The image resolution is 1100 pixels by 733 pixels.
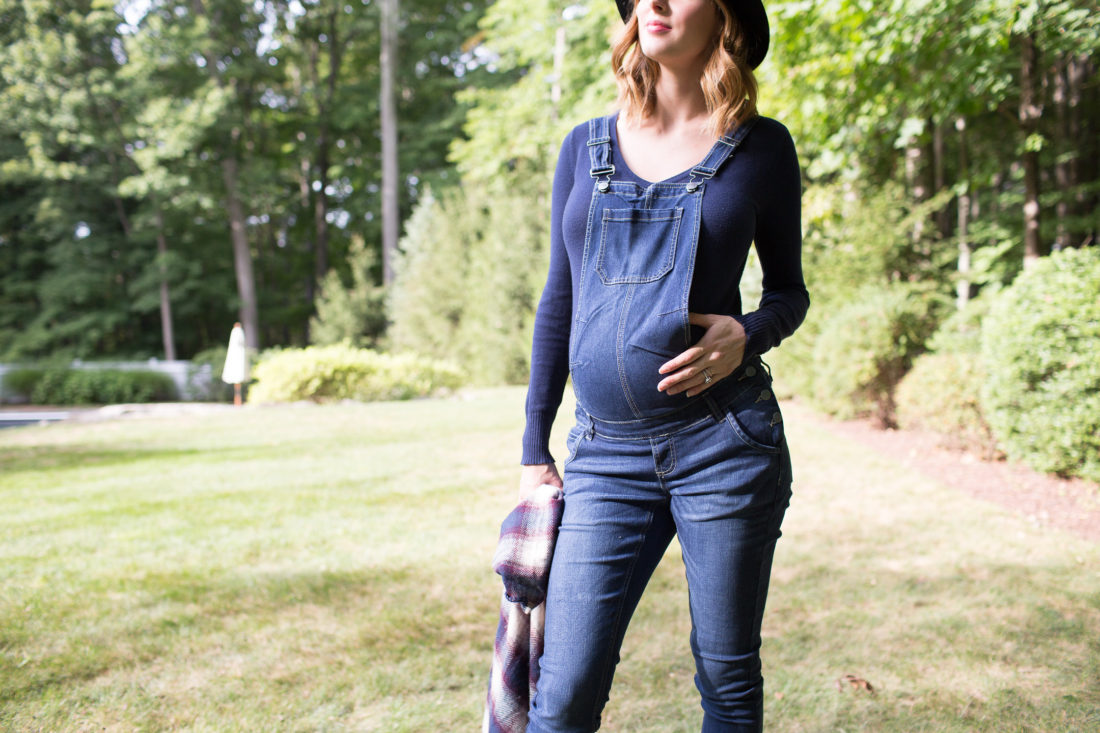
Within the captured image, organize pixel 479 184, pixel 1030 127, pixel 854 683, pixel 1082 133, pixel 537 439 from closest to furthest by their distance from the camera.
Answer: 1. pixel 537 439
2. pixel 854 683
3. pixel 1030 127
4. pixel 1082 133
5. pixel 479 184

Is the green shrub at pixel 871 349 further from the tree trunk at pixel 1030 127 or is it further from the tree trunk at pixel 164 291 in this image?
the tree trunk at pixel 164 291

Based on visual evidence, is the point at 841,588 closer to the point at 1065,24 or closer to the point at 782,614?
the point at 782,614

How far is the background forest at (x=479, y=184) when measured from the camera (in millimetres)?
6281

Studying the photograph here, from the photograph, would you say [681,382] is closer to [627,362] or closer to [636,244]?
[627,362]

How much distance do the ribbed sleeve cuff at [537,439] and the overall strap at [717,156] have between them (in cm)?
63

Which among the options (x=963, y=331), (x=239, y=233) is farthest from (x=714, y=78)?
(x=239, y=233)

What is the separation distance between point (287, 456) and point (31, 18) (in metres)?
22.0

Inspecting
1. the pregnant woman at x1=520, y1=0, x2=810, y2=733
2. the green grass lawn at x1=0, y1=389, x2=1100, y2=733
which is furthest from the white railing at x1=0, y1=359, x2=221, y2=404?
the pregnant woman at x1=520, y1=0, x2=810, y2=733

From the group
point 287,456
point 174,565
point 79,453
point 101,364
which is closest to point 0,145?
point 101,364

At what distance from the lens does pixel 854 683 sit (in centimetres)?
297

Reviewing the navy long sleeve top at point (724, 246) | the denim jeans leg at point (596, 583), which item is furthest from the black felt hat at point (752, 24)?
the denim jeans leg at point (596, 583)

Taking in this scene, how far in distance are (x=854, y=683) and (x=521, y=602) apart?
198cm

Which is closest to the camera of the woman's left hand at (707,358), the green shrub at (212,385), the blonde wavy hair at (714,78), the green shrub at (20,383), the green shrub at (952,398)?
the woman's left hand at (707,358)

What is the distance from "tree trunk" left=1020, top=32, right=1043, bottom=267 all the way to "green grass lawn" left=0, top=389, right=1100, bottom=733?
3.11 metres
